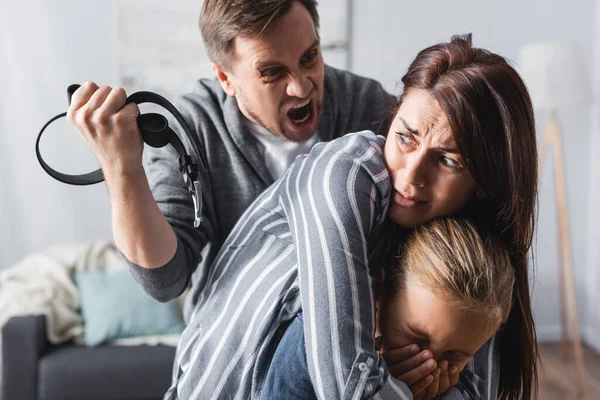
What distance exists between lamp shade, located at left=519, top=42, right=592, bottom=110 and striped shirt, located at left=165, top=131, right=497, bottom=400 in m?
2.81

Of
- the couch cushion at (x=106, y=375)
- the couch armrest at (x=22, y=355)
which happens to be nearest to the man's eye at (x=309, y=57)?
the couch cushion at (x=106, y=375)

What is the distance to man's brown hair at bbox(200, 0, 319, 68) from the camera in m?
1.35

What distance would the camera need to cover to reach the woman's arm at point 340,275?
0.90 metres

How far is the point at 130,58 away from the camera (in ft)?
12.9

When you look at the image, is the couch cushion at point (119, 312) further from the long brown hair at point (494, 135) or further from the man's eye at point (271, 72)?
the long brown hair at point (494, 135)

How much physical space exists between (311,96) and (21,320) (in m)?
2.37

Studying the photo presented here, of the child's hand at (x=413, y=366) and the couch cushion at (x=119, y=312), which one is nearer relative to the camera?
the child's hand at (x=413, y=366)

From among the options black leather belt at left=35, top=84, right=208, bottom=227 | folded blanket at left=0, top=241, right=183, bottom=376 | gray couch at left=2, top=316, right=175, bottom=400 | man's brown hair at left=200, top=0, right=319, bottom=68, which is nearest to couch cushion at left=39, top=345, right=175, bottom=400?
gray couch at left=2, top=316, right=175, bottom=400

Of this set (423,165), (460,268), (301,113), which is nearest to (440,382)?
(460,268)

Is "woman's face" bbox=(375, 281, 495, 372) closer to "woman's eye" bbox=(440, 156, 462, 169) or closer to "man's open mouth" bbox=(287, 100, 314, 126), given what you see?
"woman's eye" bbox=(440, 156, 462, 169)

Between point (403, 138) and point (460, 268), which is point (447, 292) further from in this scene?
point (403, 138)

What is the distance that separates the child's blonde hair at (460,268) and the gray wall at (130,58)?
2917mm

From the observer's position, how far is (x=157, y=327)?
345 cm

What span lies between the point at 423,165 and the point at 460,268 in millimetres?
145
